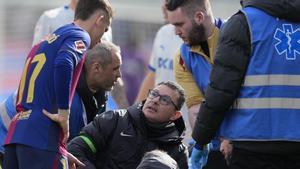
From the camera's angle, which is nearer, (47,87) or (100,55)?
(47,87)

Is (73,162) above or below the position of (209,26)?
below

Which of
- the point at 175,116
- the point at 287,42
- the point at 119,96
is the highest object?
the point at 287,42

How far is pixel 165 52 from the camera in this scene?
9992 millimetres

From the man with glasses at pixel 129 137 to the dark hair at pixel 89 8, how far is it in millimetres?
662

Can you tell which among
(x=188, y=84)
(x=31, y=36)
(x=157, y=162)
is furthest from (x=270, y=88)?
(x=31, y=36)

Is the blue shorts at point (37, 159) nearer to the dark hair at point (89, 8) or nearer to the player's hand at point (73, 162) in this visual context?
the player's hand at point (73, 162)

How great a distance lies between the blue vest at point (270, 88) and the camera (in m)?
6.29

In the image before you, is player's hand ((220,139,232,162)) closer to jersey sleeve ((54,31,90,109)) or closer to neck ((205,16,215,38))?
jersey sleeve ((54,31,90,109))

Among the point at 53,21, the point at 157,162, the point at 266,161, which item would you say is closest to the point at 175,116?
the point at 266,161

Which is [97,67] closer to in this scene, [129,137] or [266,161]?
[129,137]

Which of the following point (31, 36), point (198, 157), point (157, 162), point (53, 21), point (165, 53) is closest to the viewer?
point (157, 162)

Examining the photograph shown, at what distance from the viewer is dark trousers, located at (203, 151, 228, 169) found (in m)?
7.64

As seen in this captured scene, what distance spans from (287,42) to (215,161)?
156 cm

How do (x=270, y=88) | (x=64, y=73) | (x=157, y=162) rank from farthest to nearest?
(x=64, y=73) < (x=270, y=88) < (x=157, y=162)
